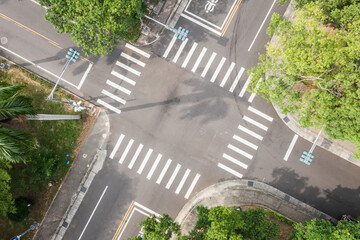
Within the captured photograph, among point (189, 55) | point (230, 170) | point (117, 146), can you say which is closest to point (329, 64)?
point (189, 55)

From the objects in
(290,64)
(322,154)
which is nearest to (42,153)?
(290,64)

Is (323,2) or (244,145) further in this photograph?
(244,145)

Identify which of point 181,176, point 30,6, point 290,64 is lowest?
point 181,176

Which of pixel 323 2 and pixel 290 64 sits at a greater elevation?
pixel 323 2

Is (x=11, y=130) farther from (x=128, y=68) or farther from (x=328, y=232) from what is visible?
(x=328, y=232)

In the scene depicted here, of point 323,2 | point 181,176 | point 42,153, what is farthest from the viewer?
point 181,176

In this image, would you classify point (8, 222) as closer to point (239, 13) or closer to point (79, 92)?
point (79, 92)
